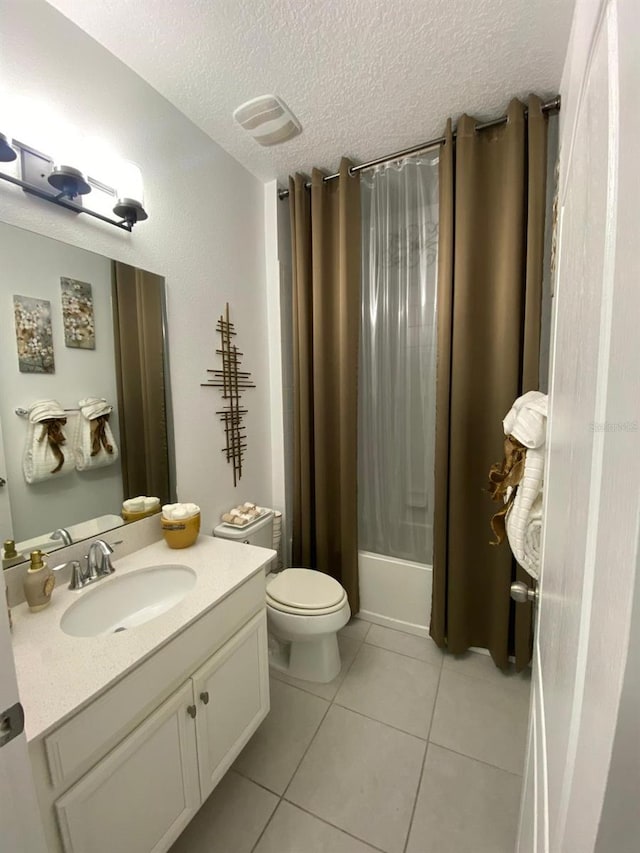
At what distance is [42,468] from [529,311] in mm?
1964

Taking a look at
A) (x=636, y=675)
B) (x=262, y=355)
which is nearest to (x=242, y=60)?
(x=262, y=355)

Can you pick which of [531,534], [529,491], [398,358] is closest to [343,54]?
[398,358]

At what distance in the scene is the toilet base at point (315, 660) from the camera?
5.35 feet

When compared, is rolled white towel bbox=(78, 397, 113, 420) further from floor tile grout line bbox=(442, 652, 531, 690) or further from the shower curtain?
floor tile grout line bbox=(442, 652, 531, 690)

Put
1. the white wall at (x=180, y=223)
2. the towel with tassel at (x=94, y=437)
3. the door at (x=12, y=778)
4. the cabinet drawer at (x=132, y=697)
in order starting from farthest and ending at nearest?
the towel with tassel at (x=94, y=437) < the white wall at (x=180, y=223) < the cabinet drawer at (x=132, y=697) < the door at (x=12, y=778)

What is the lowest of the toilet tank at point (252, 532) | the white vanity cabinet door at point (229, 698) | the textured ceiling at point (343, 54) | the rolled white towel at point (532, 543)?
the white vanity cabinet door at point (229, 698)

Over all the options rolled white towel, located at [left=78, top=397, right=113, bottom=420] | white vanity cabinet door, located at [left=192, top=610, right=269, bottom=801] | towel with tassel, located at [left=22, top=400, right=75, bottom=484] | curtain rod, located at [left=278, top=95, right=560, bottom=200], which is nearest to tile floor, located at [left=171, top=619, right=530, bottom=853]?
white vanity cabinet door, located at [left=192, top=610, right=269, bottom=801]

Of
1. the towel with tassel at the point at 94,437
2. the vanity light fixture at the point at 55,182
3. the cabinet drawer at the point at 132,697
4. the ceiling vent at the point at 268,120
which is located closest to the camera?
the cabinet drawer at the point at 132,697

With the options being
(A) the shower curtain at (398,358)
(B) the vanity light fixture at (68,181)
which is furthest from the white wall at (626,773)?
(A) the shower curtain at (398,358)

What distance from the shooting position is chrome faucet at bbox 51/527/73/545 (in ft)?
3.65

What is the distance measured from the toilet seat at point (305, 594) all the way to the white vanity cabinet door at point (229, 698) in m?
0.27

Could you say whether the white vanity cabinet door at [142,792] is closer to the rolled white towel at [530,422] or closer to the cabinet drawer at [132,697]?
the cabinet drawer at [132,697]

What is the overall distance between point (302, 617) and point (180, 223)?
6.16 feet

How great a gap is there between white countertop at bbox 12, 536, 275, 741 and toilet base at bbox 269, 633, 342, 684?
0.71m
